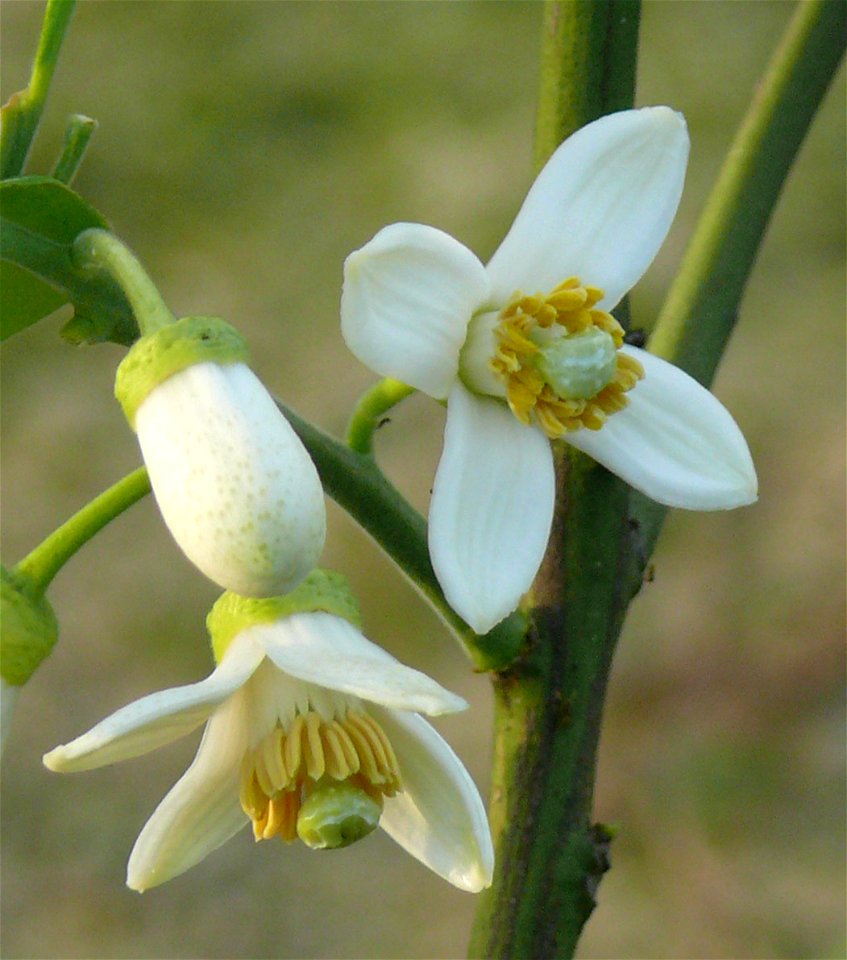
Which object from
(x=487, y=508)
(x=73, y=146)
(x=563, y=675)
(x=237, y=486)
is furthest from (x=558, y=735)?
(x=73, y=146)

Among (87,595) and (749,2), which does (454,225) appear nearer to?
(749,2)

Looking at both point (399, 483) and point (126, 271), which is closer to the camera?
point (126, 271)

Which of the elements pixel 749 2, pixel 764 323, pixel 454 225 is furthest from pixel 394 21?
pixel 764 323

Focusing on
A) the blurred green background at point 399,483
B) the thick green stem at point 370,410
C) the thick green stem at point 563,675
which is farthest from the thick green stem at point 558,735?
the blurred green background at point 399,483

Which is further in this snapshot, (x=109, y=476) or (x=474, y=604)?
(x=109, y=476)

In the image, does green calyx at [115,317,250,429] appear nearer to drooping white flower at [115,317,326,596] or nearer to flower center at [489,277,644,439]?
drooping white flower at [115,317,326,596]

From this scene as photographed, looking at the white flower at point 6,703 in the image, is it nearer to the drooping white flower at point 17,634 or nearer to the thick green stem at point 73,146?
the drooping white flower at point 17,634

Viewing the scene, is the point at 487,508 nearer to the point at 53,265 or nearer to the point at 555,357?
the point at 555,357
